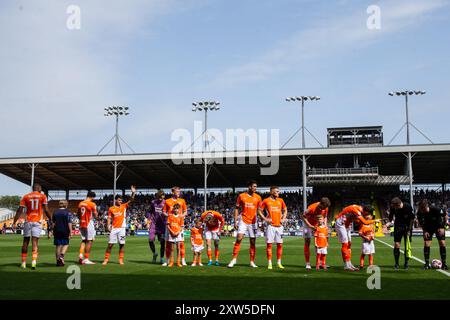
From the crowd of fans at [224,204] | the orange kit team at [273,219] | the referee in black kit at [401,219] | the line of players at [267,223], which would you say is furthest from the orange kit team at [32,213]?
the crowd of fans at [224,204]

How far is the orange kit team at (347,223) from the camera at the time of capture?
40.7 feet

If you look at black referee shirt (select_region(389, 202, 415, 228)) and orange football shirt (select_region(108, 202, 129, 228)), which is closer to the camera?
black referee shirt (select_region(389, 202, 415, 228))

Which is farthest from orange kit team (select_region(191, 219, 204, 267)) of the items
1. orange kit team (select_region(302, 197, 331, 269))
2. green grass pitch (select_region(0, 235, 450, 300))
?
orange kit team (select_region(302, 197, 331, 269))

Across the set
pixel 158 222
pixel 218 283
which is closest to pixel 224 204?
pixel 158 222

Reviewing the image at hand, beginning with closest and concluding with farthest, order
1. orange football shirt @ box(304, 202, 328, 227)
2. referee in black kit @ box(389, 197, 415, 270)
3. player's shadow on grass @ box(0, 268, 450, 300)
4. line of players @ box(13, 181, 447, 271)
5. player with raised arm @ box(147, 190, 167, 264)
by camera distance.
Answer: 1. player's shadow on grass @ box(0, 268, 450, 300)
2. line of players @ box(13, 181, 447, 271)
3. orange football shirt @ box(304, 202, 328, 227)
4. referee in black kit @ box(389, 197, 415, 270)
5. player with raised arm @ box(147, 190, 167, 264)

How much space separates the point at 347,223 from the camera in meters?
12.9

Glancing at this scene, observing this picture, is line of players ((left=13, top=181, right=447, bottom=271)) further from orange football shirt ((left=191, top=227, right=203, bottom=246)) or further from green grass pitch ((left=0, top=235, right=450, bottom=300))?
green grass pitch ((left=0, top=235, right=450, bottom=300))

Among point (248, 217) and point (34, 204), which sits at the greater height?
point (34, 204)

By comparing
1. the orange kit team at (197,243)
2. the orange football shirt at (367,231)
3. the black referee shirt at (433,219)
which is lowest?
the orange kit team at (197,243)

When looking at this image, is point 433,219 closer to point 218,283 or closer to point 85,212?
point 218,283

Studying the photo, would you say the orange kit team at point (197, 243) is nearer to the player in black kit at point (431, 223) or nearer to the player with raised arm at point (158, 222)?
the player with raised arm at point (158, 222)

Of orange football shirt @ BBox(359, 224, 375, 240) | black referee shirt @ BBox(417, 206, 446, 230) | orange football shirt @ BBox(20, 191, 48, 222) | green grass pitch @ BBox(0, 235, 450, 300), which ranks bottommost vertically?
green grass pitch @ BBox(0, 235, 450, 300)

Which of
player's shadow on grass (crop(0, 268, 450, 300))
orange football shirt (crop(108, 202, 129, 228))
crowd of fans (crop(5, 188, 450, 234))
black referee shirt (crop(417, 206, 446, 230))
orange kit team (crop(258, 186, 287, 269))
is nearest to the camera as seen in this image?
player's shadow on grass (crop(0, 268, 450, 300))

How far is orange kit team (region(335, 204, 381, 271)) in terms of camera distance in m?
12.4
